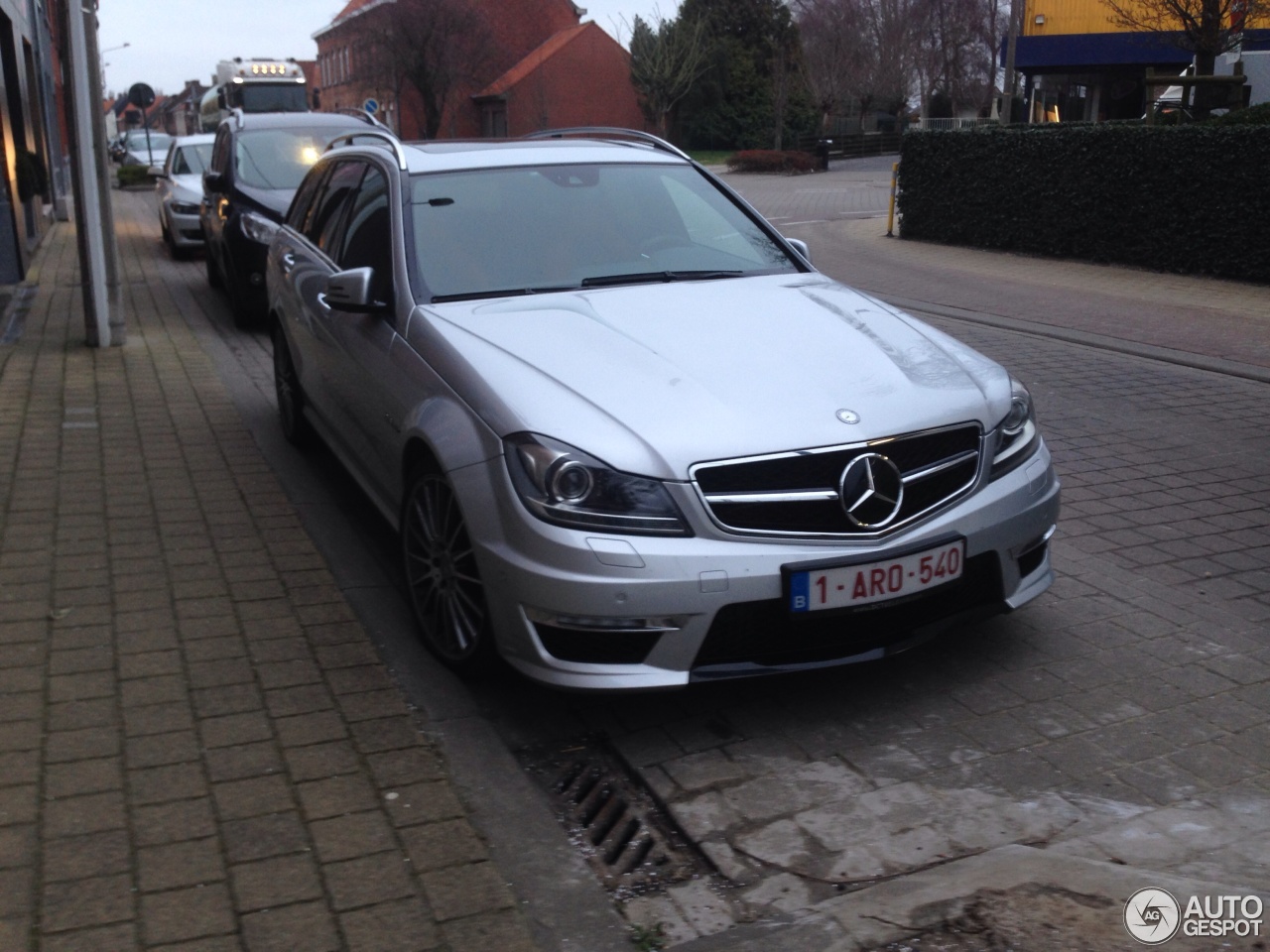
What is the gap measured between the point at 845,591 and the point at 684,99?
6135 centimetres

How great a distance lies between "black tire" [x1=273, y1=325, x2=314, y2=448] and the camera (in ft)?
22.9

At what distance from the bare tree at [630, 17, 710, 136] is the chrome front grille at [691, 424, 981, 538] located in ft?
191

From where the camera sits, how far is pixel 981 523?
12.9 ft

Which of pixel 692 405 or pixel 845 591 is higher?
pixel 692 405

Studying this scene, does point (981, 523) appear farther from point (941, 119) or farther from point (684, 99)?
point (941, 119)

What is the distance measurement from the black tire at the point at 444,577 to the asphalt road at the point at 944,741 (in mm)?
139

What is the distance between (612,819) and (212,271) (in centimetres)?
1206

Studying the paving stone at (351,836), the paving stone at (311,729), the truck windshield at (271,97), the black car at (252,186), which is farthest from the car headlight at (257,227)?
the truck windshield at (271,97)

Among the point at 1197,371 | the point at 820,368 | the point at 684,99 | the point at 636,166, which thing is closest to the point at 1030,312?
the point at 1197,371

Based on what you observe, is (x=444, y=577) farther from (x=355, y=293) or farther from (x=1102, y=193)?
(x=1102, y=193)

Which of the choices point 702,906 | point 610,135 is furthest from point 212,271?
point 702,906

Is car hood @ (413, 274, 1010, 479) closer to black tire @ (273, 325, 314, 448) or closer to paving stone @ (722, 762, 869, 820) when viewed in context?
paving stone @ (722, 762, 869, 820)

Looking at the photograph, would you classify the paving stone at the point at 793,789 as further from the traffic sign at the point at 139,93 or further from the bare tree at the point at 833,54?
the bare tree at the point at 833,54

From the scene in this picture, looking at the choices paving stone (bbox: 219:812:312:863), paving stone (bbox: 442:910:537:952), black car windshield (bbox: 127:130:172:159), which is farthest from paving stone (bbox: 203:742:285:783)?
black car windshield (bbox: 127:130:172:159)
